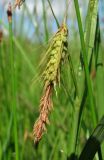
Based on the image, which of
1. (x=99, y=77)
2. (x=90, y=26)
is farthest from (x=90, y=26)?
(x=99, y=77)

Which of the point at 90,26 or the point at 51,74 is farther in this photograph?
the point at 90,26

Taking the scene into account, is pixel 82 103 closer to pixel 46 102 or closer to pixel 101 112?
pixel 101 112

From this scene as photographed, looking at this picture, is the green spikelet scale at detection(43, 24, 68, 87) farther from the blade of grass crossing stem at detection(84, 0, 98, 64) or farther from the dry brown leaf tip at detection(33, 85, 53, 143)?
the blade of grass crossing stem at detection(84, 0, 98, 64)

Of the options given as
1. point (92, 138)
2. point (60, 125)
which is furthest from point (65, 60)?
point (60, 125)

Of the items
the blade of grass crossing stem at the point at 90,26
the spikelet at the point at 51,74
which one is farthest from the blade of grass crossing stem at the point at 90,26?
the spikelet at the point at 51,74

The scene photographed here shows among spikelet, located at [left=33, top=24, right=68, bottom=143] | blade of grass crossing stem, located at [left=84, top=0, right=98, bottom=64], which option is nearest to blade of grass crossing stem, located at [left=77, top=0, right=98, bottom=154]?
blade of grass crossing stem, located at [left=84, top=0, right=98, bottom=64]

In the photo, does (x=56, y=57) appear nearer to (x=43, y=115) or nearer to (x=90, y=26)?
(x=43, y=115)

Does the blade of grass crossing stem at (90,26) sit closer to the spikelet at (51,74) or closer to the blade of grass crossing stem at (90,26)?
the blade of grass crossing stem at (90,26)

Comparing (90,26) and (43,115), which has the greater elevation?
(90,26)
